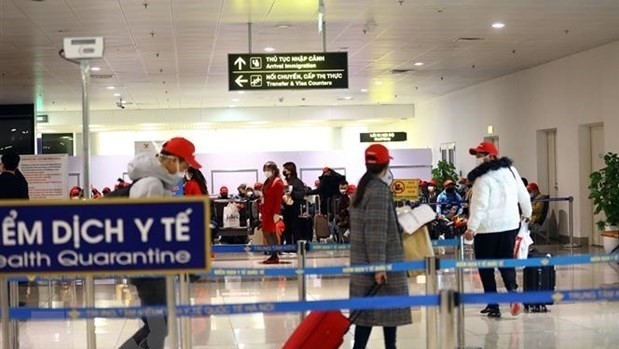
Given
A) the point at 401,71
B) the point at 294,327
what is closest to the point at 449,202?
the point at 401,71

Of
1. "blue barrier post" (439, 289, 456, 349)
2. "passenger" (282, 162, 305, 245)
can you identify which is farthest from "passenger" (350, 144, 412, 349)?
"passenger" (282, 162, 305, 245)

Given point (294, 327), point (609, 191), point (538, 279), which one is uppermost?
point (609, 191)

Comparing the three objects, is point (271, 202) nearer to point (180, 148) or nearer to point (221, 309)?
point (180, 148)

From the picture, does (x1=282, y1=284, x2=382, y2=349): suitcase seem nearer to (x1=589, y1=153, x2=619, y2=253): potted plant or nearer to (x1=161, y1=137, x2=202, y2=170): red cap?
(x1=161, y1=137, x2=202, y2=170): red cap

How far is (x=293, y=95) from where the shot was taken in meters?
28.5

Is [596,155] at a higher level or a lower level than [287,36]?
lower

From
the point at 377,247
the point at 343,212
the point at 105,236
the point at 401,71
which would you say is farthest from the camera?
the point at 401,71

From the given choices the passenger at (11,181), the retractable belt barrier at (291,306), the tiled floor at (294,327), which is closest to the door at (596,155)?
the tiled floor at (294,327)

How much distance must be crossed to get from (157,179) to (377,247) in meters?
1.58

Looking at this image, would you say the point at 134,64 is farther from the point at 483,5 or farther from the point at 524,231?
the point at 524,231

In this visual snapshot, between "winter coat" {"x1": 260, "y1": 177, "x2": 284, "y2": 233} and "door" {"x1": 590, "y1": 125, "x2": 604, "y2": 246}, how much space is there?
A: 737 centimetres

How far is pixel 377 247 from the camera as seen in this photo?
6.14m

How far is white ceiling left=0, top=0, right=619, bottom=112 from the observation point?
43.0ft

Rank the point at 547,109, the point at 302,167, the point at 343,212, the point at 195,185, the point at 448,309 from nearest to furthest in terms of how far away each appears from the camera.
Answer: the point at 448,309 → the point at 195,185 → the point at 343,212 → the point at 547,109 → the point at 302,167
